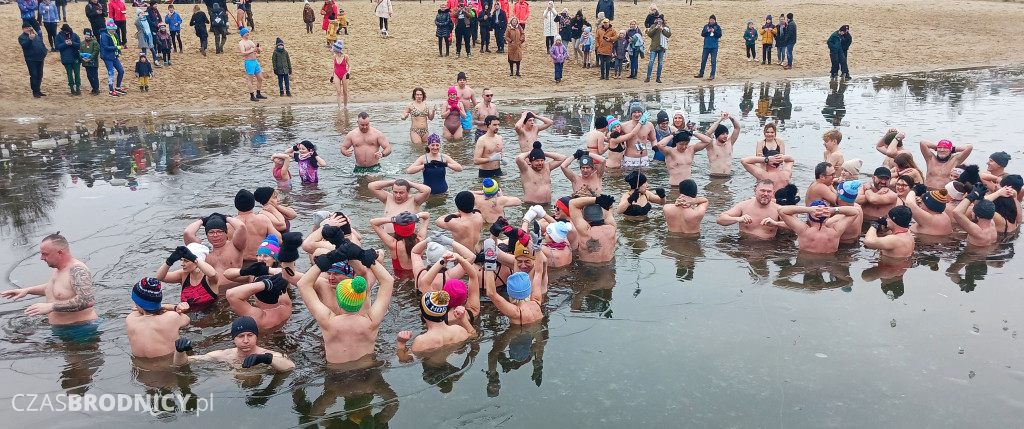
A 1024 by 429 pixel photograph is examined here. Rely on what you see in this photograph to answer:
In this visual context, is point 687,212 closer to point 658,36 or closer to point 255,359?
point 255,359

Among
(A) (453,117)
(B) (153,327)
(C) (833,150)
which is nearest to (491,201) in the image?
(B) (153,327)

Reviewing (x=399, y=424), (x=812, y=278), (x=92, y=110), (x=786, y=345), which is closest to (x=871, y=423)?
(x=786, y=345)

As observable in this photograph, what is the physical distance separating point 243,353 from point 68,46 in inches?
634

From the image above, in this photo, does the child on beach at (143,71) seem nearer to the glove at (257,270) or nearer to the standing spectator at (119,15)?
the standing spectator at (119,15)

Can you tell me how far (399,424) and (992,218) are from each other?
26.9 feet

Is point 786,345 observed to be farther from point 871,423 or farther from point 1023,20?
point 1023,20

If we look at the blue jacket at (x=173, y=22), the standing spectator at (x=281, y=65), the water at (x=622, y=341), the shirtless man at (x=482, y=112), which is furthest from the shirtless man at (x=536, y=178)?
the blue jacket at (x=173, y=22)

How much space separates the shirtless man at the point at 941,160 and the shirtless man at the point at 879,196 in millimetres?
2061

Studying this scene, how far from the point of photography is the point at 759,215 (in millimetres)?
10008

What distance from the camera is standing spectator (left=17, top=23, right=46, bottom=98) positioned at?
18.9m

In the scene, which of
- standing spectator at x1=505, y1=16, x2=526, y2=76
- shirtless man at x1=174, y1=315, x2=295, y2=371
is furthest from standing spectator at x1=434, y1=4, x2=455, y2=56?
shirtless man at x1=174, y1=315, x2=295, y2=371

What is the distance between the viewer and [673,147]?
12688 mm

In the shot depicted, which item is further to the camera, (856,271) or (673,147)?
(673,147)

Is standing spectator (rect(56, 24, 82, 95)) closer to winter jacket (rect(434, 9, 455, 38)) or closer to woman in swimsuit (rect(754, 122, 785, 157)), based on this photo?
winter jacket (rect(434, 9, 455, 38))
